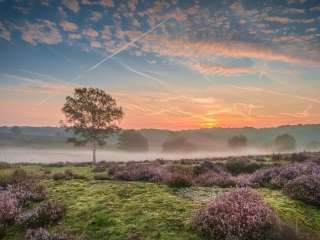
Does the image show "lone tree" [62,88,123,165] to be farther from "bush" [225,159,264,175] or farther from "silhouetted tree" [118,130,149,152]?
"silhouetted tree" [118,130,149,152]

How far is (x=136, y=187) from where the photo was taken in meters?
11.9

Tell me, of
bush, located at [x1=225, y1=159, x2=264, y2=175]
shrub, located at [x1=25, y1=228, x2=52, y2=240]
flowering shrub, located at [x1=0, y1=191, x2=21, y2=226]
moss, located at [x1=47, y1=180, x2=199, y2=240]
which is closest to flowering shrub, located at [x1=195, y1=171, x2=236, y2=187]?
moss, located at [x1=47, y1=180, x2=199, y2=240]

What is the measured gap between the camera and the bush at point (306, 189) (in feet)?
31.9

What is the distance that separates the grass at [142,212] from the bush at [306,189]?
29 centimetres

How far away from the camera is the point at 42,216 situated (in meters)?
8.39

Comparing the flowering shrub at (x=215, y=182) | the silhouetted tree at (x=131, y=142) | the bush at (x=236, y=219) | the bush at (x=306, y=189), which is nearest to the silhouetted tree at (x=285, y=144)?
the silhouetted tree at (x=131, y=142)

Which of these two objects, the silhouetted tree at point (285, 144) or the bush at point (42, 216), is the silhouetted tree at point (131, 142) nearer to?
the silhouetted tree at point (285, 144)

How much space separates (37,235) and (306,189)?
844 cm

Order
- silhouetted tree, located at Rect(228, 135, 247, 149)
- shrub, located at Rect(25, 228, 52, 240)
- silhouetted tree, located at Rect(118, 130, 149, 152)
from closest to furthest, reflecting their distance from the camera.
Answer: shrub, located at Rect(25, 228, 52, 240), silhouetted tree, located at Rect(118, 130, 149, 152), silhouetted tree, located at Rect(228, 135, 247, 149)

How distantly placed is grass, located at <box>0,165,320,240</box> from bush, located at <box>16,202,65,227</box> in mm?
226

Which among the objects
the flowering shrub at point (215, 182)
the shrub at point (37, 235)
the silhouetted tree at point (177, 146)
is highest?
the silhouetted tree at point (177, 146)

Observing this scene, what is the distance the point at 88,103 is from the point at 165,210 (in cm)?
3969

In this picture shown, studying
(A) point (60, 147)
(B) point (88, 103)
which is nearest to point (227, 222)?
(B) point (88, 103)

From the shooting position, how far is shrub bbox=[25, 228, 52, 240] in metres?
6.98
